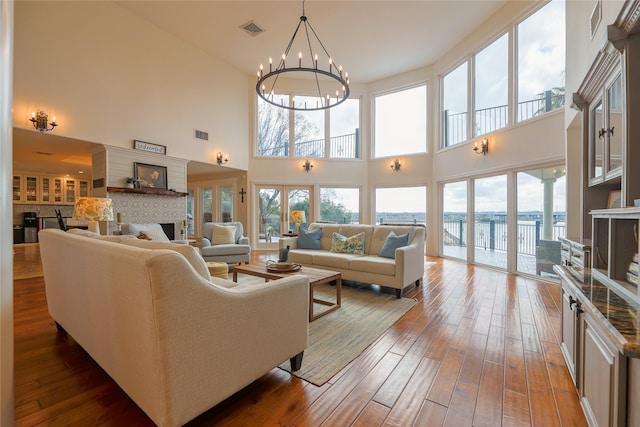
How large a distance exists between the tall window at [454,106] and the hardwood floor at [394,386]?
4.73m

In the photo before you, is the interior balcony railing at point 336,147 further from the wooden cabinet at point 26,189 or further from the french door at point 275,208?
the wooden cabinet at point 26,189

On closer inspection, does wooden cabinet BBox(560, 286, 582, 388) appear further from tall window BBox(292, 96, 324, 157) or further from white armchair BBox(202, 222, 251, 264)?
tall window BBox(292, 96, 324, 157)

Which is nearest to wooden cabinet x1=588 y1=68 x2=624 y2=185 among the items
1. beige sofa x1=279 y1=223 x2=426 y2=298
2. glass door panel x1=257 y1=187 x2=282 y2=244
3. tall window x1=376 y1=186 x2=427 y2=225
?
beige sofa x1=279 y1=223 x2=426 y2=298

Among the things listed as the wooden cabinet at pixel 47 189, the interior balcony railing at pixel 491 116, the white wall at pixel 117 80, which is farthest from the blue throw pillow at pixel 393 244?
the wooden cabinet at pixel 47 189

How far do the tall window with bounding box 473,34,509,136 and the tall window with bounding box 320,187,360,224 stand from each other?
3529 mm

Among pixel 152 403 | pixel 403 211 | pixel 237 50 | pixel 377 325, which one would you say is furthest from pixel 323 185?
pixel 152 403

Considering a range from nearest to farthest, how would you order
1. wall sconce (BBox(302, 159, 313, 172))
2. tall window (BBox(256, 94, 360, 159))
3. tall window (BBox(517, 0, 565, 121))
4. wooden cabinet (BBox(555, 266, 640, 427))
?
wooden cabinet (BBox(555, 266, 640, 427)) < tall window (BBox(517, 0, 565, 121)) < wall sconce (BBox(302, 159, 313, 172)) < tall window (BBox(256, 94, 360, 159))

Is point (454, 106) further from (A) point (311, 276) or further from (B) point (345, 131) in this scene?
(A) point (311, 276)

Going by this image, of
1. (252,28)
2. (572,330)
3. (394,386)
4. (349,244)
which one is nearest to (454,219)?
(349,244)

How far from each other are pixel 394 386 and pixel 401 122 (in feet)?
23.7

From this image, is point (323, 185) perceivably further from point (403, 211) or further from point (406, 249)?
point (406, 249)

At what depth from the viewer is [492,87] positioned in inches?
220

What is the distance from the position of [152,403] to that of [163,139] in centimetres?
619

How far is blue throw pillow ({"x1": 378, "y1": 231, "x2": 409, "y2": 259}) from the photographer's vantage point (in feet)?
13.0
